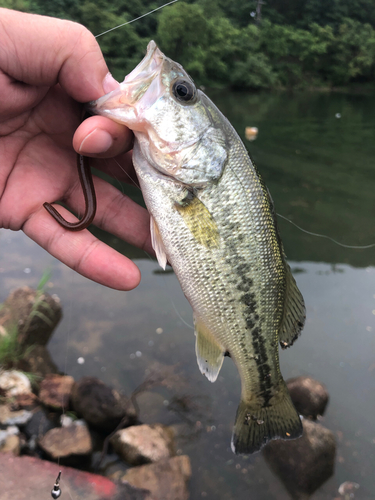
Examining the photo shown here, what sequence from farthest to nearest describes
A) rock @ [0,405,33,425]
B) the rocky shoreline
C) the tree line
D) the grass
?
the tree line
the grass
rock @ [0,405,33,425]
the rocky shoreline

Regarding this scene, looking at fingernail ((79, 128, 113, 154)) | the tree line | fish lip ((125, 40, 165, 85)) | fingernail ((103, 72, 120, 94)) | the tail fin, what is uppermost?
fish lip ((125, 40, 165, 85))

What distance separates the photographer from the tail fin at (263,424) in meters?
2.00

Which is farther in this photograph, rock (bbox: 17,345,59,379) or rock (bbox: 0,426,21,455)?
rock (bbox: 17,345,59,379)

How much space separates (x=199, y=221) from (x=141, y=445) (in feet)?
7.44

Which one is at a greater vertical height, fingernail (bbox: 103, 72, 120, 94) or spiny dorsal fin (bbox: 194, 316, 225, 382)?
fingernail (bbox: 103, 72, 120, 94)

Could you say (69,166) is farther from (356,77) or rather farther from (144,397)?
(356,77)

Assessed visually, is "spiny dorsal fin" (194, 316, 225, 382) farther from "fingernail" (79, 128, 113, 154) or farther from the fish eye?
the fish eye

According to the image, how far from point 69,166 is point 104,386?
85.3 inches

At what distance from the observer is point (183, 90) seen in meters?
1.69

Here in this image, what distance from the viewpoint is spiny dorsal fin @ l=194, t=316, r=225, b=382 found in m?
1.91

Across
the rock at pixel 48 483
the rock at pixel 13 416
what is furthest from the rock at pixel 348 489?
the rock at pixel 13 416

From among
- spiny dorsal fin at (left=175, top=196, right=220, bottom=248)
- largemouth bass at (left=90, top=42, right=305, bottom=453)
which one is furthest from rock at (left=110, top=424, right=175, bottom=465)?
spiny dorsal fin at (left=175, top=196, right=220, bottom=248)

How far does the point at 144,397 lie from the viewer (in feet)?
11.6

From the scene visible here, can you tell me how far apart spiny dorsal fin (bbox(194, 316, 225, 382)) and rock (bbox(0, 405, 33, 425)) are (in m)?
2.11
